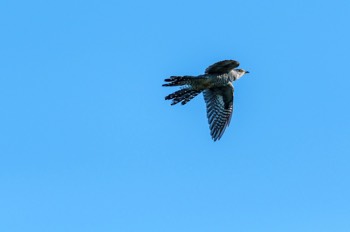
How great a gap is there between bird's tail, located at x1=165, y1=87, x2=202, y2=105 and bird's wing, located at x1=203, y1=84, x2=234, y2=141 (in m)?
0.50

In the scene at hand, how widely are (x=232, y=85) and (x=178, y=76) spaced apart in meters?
1.84

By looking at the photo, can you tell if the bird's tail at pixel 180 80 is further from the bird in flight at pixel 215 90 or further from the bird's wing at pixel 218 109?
the bird's wing at pixel 218 109

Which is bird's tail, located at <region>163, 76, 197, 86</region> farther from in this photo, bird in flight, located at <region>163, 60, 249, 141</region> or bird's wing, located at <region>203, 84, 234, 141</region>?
bird's wing, located at <region>203, 84, 234, 141</region>

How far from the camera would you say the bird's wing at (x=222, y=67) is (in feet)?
67.6

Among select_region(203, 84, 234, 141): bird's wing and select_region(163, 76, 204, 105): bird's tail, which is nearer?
select_region(163, 76, 204, 105): bird's tail

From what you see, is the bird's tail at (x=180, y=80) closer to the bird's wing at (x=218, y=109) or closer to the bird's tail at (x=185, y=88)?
the bird's tail at (x=185, y=88)

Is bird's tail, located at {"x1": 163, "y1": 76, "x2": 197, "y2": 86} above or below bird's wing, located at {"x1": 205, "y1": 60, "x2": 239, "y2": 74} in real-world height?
below

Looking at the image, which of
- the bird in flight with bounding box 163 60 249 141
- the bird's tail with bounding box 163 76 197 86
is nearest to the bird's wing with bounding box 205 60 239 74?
the bird in flight with bounding box 163 60 249 141

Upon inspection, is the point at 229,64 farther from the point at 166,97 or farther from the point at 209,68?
the point at 166,97

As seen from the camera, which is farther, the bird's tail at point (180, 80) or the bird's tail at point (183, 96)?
the bird's tail at point (183, 96)

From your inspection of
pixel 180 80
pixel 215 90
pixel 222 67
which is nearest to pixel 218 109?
pixel 215 90

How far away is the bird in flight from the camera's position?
818 inches

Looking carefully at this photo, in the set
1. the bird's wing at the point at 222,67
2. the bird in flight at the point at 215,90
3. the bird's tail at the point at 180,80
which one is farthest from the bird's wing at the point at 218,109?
the bird's tail at the point at 180,80

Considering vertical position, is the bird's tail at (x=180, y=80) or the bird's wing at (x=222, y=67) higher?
the bird's wing at (x=222, y=67)
